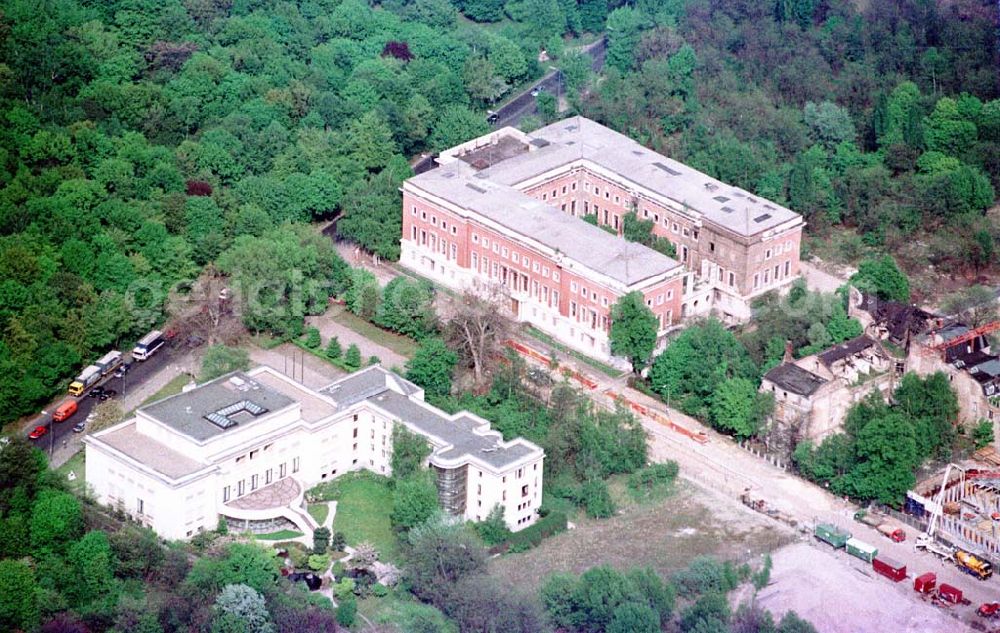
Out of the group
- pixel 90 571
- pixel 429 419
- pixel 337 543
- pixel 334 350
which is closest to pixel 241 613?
pixel 90 571

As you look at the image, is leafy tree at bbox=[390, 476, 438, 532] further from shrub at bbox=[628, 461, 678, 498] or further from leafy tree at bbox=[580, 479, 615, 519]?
shrub at bbox=[628, 461, 678, 498]

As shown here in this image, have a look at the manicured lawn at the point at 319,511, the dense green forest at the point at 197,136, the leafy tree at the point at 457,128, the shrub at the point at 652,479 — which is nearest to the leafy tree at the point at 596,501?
the shrub at the point at 652,479

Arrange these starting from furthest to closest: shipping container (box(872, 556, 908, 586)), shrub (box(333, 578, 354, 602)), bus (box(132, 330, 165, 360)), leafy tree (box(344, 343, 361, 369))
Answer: leafy tree (box(344, 343, 361, 369)) < bus (box(132, 330, 165, 360)) < shipping container (box(872, 556, 908, 586)) < shrub (box(333, 578, 354, 602))

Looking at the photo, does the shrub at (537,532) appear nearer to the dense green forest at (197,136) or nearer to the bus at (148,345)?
the dense green forest at (197,136)

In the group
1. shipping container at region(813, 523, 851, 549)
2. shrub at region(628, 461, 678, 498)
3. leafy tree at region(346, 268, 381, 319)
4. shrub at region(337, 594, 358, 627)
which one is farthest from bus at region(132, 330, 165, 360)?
shipping container at region(813, 523, 851, 549)

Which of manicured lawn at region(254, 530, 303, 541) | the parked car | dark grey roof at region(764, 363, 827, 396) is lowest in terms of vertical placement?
manicured lawn at region(254, 530, 303, 541)

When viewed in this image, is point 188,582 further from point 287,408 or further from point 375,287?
point 375,287

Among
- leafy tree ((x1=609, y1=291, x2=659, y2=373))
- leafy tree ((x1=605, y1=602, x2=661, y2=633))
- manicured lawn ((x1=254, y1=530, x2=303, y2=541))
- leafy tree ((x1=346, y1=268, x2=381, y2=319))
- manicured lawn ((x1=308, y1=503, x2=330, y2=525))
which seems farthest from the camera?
leafy tree ((x1=346, y1=268, x2=381, y2=319))

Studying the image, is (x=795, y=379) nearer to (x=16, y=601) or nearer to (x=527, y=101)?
(x=16, y=601)
